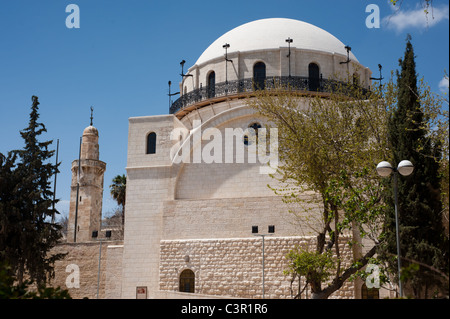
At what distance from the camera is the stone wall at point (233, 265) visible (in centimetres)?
1777

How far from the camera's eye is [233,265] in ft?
60.4

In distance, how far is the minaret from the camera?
85.7 ft

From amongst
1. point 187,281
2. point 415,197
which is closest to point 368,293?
point 187,281

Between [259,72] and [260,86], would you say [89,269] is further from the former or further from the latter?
[259,72]

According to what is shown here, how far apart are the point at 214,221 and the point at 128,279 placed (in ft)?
12.8

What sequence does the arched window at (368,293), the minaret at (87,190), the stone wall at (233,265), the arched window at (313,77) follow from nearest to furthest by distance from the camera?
the arched window at (368,293) → the stone wall at (233,265) → the arched window at (313,77) → the minaret at (87,190)

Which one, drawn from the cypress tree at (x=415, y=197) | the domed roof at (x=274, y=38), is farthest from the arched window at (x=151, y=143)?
the cypress tree at (x=415, y=197)

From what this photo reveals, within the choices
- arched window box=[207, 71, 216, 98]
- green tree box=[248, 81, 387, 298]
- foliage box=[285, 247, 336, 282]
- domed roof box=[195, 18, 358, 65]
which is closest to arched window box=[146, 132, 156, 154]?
arched window box=[207, 71, 216, 98]

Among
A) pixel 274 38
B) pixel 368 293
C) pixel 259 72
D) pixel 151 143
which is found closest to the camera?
pixel 368 293

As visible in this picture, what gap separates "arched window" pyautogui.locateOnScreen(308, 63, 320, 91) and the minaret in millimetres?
11409

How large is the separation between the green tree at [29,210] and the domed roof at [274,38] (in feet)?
27.4

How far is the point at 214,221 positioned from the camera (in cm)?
1925

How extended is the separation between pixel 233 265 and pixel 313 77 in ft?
30.0

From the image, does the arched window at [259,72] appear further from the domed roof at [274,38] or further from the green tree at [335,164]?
the green tree at [335,164]
